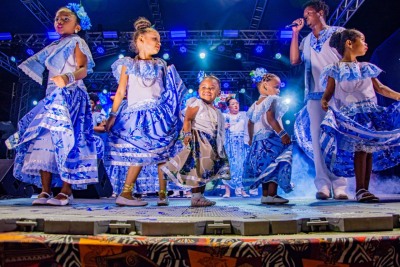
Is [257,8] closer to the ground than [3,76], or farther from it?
farther from it

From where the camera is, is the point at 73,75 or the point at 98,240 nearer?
the point at 98,240

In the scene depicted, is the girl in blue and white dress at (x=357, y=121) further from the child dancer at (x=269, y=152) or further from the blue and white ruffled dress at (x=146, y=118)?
the blue and white ruffled dress at (x=146, y=118)

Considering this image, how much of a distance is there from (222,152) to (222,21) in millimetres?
9671

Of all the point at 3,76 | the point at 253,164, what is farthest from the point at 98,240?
the point at 3,76

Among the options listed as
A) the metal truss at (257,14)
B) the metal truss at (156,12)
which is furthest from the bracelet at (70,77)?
the metal truss at (257,14)

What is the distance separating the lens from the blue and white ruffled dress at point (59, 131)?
302 centimetres

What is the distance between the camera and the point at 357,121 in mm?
3352

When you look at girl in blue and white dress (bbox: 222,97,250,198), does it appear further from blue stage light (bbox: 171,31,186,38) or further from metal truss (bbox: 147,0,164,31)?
metal truss (bbox: 147,0,164,31)

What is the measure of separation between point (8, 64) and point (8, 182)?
9.92m

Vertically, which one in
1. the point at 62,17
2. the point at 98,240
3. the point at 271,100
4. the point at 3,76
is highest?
the point at 3,76

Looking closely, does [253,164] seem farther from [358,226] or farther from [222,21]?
[222,21]

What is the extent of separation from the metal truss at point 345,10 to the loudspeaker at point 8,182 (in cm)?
777

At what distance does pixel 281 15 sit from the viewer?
11180 mm

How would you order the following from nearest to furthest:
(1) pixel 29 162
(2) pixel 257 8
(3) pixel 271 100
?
(1) pixel 29 162 → (3) pixel 271 100 → (2) pixel 257 8
